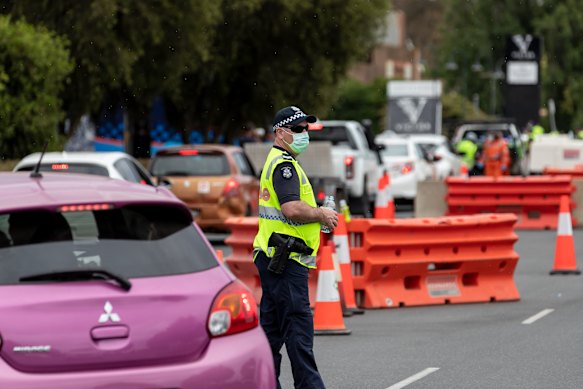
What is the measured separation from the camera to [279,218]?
877 cm

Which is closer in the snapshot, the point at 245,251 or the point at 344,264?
the point at 344,264

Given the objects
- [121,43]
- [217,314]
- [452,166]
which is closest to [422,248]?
[217,314]

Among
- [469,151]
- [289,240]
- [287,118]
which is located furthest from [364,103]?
[289,240]

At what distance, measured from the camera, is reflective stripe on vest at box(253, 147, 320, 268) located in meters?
8.71

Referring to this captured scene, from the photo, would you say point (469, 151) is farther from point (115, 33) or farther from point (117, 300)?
point (117, 300)

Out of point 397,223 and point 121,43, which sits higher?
point 121,43

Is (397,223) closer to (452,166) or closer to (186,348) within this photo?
(186,348)

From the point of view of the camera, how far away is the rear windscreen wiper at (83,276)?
631cm

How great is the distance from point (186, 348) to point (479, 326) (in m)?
7.66

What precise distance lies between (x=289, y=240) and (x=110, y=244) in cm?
230

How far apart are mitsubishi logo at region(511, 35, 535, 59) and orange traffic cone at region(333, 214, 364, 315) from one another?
194 feet

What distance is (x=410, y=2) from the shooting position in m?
146

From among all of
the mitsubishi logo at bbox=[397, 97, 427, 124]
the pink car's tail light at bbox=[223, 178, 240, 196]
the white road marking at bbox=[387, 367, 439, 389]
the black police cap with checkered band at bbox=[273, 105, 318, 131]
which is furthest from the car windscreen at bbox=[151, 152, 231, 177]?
the mitsubishi logo at bbox=[397, 97, 427, 124]

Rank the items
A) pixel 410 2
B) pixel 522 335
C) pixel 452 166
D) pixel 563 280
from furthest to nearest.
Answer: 1. pixel 410 2
2. pixel 452 166
3. pixel 563 280
4. pixel 522 335
